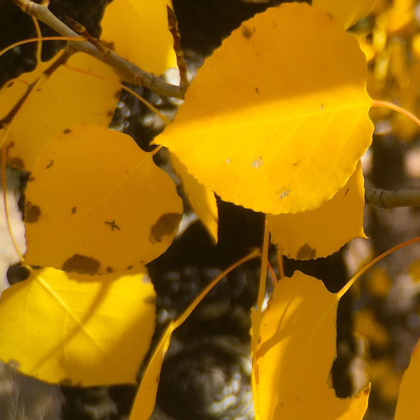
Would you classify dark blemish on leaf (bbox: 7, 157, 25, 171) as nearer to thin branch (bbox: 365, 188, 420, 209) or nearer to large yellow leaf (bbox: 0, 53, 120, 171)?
large yellow leaf (bbox: 0, 53, 120, 171)

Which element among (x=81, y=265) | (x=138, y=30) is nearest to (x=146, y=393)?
(x=81, y=265)

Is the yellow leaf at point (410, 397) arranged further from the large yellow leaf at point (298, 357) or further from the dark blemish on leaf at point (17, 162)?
the dark blemish on leaf at point (17, 162)

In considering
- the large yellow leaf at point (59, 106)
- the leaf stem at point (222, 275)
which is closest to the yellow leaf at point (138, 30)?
the large yellow leaf at point (59, 106)

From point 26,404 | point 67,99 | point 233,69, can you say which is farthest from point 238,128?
point 26,404

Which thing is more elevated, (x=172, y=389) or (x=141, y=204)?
(x=141, y=204)

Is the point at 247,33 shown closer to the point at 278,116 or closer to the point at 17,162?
the point at 278,116

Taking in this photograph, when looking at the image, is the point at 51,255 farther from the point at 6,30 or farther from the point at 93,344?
the point at 6,30
